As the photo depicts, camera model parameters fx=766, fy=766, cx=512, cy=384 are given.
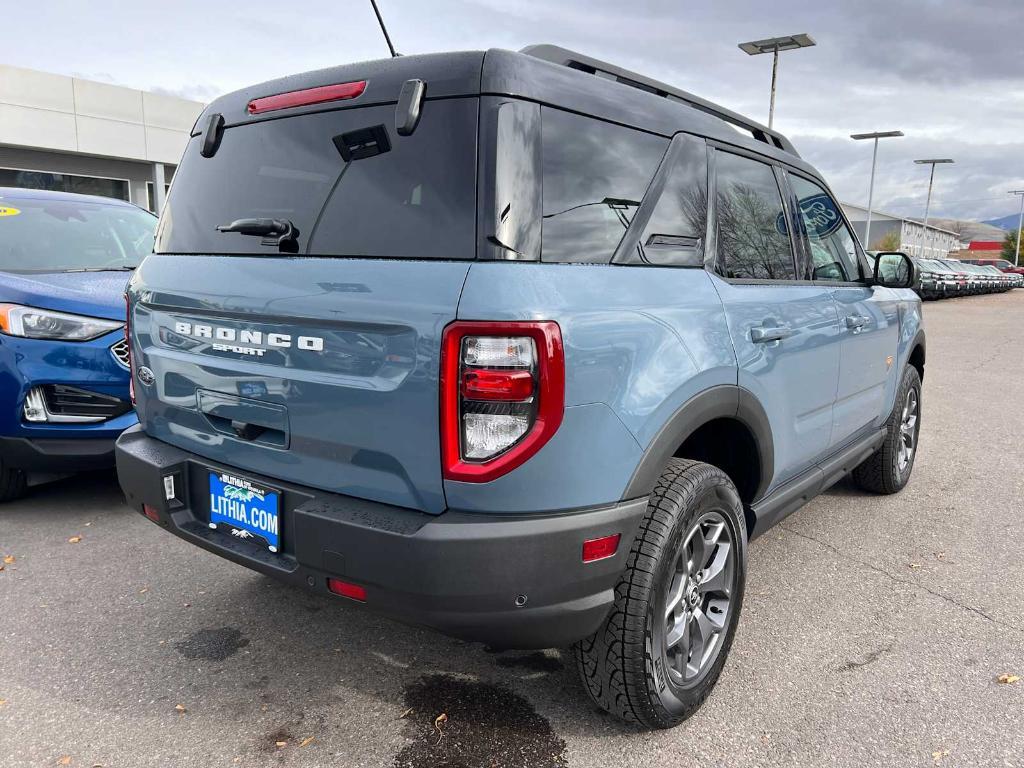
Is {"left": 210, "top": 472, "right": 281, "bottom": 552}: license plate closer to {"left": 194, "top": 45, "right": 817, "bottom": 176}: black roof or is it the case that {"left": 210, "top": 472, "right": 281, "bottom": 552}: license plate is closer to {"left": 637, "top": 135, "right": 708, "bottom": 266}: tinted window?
{"left": 194, "top": 45, "right": 817, "bottom": 176}: black roof

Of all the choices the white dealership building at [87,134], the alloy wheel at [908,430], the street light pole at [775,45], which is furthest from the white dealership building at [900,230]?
the alloy wheel at [908,430]

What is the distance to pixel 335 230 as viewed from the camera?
216 cm

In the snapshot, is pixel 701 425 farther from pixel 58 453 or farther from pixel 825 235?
pixel 58 453

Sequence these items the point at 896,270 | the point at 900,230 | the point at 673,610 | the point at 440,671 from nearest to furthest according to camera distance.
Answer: the point at 673,610 < the point at 440,671 < the point at 896,270 < the point at 900,230

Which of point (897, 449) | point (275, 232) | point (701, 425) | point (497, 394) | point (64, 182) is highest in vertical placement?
point (64, 182)

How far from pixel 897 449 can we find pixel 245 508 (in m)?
3.82

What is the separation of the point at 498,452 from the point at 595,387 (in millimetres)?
298

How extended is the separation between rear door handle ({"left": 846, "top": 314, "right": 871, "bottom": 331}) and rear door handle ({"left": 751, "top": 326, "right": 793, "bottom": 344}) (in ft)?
2.42

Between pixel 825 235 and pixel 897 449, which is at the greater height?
pixel 825 235

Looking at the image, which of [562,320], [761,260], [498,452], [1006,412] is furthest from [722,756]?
[1006,412]

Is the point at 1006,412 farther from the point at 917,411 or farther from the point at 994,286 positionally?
the point at 994,286

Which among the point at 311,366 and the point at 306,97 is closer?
the point at 311,366

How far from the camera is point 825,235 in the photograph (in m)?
3.65

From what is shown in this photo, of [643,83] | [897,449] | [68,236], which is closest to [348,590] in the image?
[643,83]
